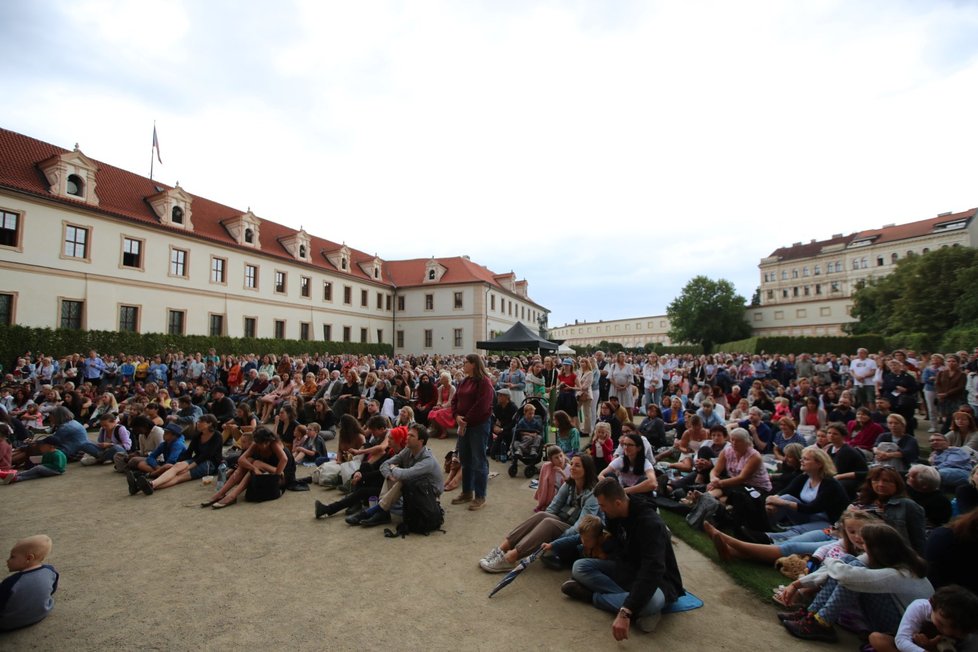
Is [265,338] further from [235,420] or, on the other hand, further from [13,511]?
[13,511]

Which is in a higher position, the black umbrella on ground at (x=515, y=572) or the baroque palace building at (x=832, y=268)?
the baroque palace building at (x=832, y=268)

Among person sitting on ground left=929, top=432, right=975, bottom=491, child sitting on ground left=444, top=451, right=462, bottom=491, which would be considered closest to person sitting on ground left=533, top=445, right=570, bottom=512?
child sitting on ground left=444, top=451, right=462, bottom=491

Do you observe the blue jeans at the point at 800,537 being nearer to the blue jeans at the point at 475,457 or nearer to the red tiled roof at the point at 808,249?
the blue jeans at the point at 475,457

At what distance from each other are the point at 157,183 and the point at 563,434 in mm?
35182

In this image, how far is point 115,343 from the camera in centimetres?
2358

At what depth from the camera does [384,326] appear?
49.0 metres

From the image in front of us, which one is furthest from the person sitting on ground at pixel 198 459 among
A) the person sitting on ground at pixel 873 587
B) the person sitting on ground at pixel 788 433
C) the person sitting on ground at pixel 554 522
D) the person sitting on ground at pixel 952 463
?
the person sitting on ground at pixel 952 463

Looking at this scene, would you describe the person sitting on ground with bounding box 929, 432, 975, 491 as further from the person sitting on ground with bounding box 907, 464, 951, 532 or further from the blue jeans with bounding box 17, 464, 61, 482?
the blue jeans with bounding box 17, 464, 61, 482

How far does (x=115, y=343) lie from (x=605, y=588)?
2860cm

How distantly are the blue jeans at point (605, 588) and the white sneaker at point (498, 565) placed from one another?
0.86 meters

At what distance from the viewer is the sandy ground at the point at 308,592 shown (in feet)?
11.8

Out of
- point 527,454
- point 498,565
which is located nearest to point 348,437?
point 527,454

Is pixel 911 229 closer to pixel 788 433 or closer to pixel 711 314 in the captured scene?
pixel 711 314

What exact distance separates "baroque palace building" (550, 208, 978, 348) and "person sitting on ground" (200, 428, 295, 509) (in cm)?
7171
